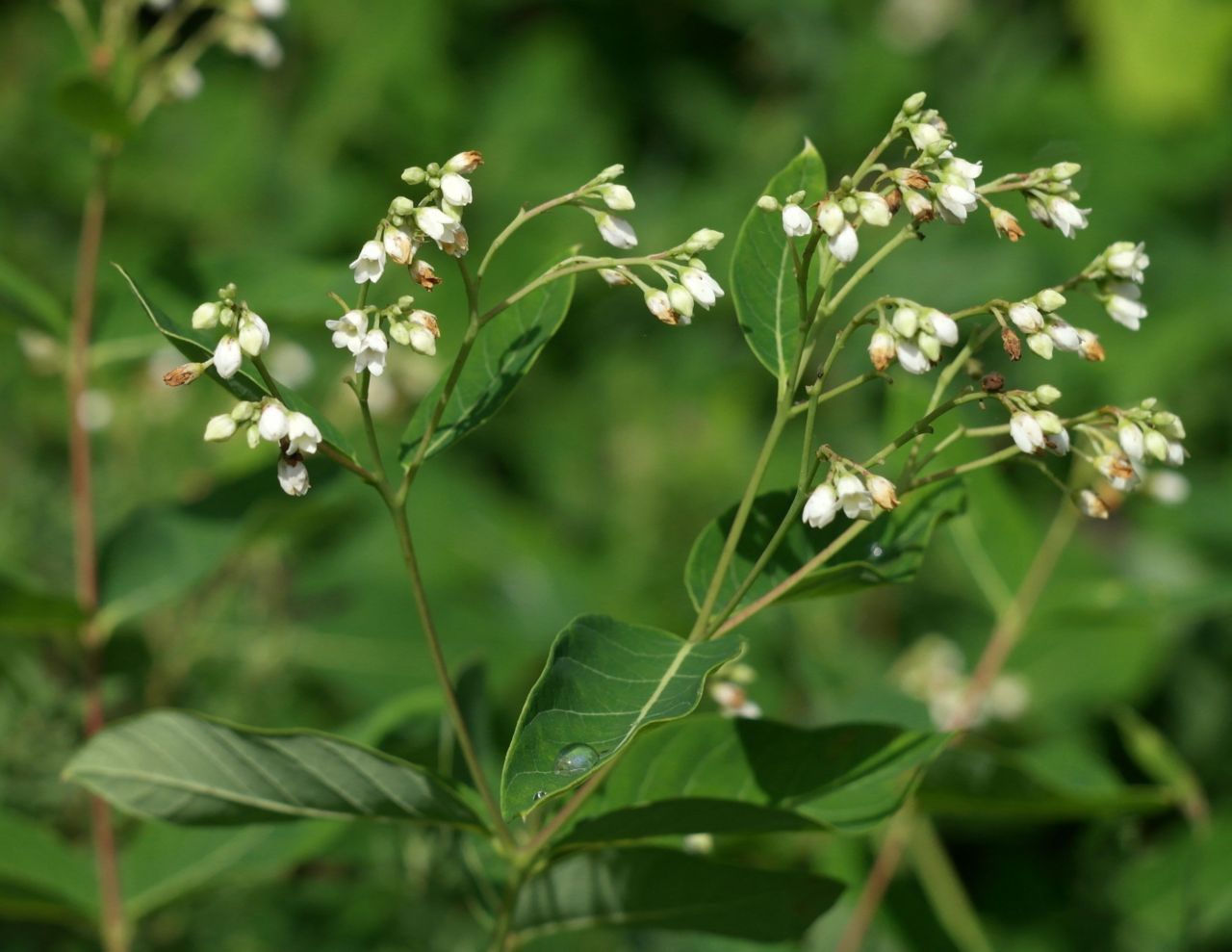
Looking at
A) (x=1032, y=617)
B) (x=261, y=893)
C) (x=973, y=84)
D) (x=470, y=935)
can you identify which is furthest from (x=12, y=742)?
(x=973, y=84)

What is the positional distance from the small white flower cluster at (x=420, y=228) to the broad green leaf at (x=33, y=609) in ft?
2.56

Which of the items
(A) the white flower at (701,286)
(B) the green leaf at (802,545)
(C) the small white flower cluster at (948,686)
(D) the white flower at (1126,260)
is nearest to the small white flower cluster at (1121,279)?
(D) the white flower at (1126,260)

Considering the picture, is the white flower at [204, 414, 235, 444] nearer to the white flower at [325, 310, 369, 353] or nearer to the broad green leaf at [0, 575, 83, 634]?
the white flower at [325, 310, 369, 353]

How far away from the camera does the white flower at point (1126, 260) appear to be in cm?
111

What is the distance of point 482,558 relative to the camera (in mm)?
2912

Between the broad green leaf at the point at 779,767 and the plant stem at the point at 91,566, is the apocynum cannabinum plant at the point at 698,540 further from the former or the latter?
the plant stem at the point at 91,566

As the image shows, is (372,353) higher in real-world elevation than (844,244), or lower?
lower

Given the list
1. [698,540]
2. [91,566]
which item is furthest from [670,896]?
[91,566]

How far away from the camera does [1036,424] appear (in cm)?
106

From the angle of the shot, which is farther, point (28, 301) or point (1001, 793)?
point (28, 301)

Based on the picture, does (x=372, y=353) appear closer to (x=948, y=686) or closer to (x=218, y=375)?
(x=218, y=375)

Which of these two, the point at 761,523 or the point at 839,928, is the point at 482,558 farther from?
the point at 761,523

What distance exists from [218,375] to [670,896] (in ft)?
2.14

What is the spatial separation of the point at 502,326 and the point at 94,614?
2.78 feet
